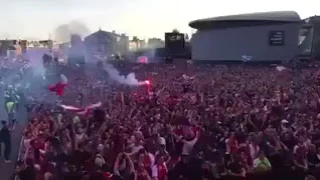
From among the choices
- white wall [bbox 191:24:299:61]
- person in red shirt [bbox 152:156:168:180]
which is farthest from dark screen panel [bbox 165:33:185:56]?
person in red shirt [bbox 152:156:168:180]

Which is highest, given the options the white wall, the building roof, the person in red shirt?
the building roof

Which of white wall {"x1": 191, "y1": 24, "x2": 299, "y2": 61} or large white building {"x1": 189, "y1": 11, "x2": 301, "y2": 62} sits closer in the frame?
white wall {"x1": 191, "y1": 24, "x2": 299, "y2": 61}

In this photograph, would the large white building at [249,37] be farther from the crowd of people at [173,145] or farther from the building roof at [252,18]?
the crowd of people at [173,145]

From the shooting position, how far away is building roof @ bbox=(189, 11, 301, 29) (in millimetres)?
55375

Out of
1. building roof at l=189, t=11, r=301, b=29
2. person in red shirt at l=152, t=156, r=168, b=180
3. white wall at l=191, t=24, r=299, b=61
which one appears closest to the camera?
person in red shirt at l=152, t=156, r=168, b=180

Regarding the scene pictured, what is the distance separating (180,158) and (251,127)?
2952 mm

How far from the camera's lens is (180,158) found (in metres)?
9.86

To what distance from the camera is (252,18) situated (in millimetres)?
57969

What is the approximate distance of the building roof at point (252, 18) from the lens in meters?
55.4

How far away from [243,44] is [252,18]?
246 centimetres

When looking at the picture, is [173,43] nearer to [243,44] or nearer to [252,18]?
[243,44]

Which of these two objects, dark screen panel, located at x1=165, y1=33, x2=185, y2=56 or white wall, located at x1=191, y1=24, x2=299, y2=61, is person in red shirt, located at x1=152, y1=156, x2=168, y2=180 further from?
dark screen panel, located at x1=165, y1=33, x2=185, y2=56

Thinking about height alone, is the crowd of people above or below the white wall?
above

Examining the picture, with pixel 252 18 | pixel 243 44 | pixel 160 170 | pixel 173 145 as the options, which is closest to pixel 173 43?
pixel 243 44
